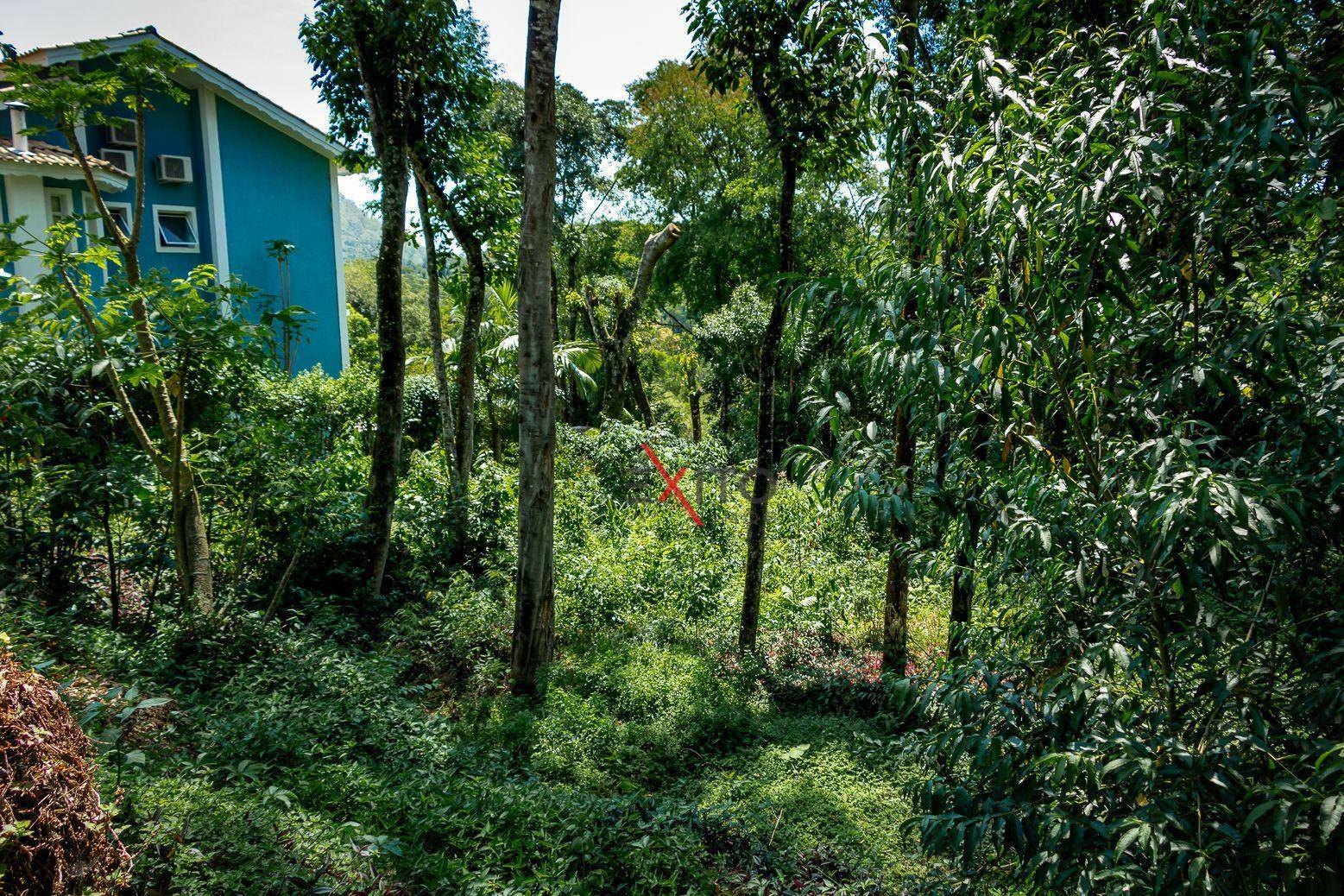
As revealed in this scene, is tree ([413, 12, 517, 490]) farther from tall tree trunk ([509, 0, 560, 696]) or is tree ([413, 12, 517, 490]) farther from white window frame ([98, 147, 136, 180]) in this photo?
white window frame ([98, 147, 136, 180])

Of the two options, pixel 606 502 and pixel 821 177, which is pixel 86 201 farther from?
pixel 821 177

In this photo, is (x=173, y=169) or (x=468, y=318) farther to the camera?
(x=173, y=169)

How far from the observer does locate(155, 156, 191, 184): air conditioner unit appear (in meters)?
14.8

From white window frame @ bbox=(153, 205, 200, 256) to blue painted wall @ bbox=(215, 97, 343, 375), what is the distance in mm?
563

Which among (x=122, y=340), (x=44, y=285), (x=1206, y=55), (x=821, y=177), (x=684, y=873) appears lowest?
(x=684, y=873)

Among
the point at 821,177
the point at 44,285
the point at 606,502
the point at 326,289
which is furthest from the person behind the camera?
the point at 326,289

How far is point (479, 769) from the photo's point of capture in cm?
427

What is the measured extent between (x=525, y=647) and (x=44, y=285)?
12.9 feet

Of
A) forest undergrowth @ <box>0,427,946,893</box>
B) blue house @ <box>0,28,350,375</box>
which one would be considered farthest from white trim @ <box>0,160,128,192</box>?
forest undergrowth @ <box>0,427,946,893</box>

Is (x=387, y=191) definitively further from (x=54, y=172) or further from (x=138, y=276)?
(x=54, y=172)

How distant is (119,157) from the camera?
1484 centimetres

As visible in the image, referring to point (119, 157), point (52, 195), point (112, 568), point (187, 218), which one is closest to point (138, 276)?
point (112, 568)

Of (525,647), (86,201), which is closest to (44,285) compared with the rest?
(525,647)

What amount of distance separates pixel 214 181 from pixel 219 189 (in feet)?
0.55
